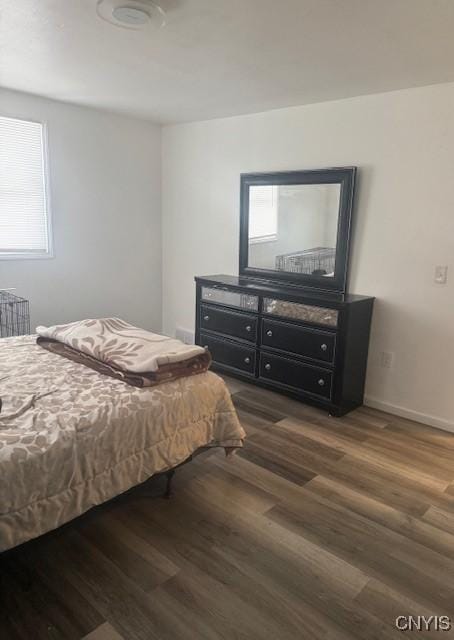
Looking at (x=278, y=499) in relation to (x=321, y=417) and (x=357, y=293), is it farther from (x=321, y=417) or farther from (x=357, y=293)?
(x=357, y=293)

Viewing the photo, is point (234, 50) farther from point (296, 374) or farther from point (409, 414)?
point (409, 414)

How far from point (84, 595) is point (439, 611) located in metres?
1.37

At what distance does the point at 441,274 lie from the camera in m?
3.13

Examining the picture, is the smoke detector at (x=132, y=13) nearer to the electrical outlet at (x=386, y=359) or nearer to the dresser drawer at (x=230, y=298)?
the dresser drawer at (x=230, y=298)

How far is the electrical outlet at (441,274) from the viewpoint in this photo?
3109mm

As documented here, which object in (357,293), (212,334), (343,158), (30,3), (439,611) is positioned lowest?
(439,611)

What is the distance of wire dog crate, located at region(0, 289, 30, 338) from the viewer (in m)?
3.83

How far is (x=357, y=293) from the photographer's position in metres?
3.57

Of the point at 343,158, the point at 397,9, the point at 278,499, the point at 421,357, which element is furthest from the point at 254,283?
the point at 397,9

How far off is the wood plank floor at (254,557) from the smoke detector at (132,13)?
2.31 metres

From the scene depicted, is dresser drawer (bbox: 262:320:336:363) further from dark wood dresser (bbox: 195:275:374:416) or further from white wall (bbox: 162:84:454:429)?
white wall (bbox: 162:84:454:429)

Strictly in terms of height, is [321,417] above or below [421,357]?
below

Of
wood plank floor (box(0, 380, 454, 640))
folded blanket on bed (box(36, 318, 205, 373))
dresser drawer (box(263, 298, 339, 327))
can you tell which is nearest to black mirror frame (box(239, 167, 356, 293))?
dresser drawer (box(263, 298, 339, 327))

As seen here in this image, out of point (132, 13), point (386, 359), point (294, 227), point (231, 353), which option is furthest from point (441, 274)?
point (132, 13)
